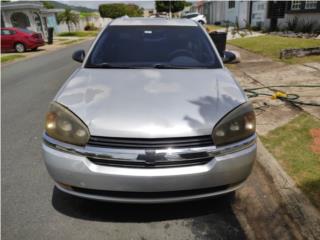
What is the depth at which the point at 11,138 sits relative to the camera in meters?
4.62

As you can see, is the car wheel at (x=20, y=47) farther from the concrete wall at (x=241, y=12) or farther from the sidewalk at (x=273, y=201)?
the concrete wall at (x=241, y=12)

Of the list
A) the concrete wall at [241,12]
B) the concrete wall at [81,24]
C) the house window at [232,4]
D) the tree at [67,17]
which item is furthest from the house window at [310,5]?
the tree at [67,17]

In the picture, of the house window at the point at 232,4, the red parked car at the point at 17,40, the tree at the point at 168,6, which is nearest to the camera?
the red parked car at the point at 17,40

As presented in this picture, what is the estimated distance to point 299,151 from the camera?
3688 mm

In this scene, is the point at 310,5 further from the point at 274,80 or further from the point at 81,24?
the point at 81,24

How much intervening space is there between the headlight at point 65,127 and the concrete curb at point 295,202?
189 centimetres

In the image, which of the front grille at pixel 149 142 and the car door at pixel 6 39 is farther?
the car door at pixel 6 39

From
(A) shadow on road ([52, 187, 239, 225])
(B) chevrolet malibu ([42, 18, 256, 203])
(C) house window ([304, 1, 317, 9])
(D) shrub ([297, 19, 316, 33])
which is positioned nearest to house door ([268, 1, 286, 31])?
(C) house window ([304, 1, 317, 9])

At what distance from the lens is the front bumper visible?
2.26 metres

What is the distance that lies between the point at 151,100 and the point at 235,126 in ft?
2.40

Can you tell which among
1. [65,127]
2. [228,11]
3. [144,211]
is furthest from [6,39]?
[228,11]

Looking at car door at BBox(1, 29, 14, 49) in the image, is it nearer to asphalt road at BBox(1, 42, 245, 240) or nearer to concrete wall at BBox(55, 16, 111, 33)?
concrete wall at BBox(55, 16, 111, 33)

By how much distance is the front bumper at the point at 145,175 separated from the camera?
226cm

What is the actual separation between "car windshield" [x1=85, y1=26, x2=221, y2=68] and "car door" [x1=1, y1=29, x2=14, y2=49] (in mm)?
17125
